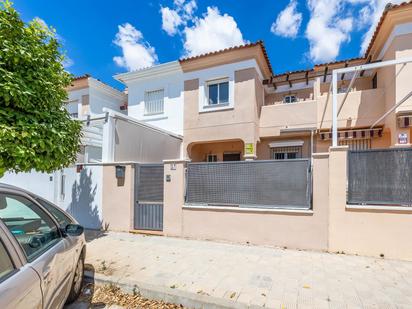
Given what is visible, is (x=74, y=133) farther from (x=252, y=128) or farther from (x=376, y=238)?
(x=376, y=238)

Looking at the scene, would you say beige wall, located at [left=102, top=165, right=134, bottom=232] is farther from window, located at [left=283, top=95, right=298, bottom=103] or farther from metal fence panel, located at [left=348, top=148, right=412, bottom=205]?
window, located at [left=283, top=95, right=298, bottom=103]

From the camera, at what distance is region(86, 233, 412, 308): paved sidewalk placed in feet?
12.5

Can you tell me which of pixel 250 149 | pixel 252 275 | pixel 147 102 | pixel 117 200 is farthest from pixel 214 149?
pixel 252 275

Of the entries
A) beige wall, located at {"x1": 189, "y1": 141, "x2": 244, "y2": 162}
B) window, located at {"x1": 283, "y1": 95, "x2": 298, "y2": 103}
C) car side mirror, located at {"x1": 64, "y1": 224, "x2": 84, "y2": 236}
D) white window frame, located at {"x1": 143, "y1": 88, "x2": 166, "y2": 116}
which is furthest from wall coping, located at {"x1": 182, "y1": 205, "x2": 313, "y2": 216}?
window, located at {"x1": 283, "y1": 95, "x2": 298, "y2": 103}

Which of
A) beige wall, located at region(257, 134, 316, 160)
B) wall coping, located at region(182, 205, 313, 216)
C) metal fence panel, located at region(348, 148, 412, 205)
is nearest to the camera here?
metal fence panel, located at region(348, 148, 412, 205)

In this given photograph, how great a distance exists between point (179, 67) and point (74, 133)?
7526mm

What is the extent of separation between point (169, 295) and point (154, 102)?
11.1 metres

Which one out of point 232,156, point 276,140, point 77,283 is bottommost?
point 77,283

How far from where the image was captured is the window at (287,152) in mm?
12484

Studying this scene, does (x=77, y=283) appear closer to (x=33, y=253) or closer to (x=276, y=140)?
(x=33, y=253)

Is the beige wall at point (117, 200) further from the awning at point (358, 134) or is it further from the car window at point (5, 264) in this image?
the awning at point (358, 134)

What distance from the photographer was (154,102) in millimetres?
13414

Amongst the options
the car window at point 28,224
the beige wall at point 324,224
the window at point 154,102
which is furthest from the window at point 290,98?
the car window at point 28,224

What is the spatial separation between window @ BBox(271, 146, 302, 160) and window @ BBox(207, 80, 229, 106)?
12.7ft
